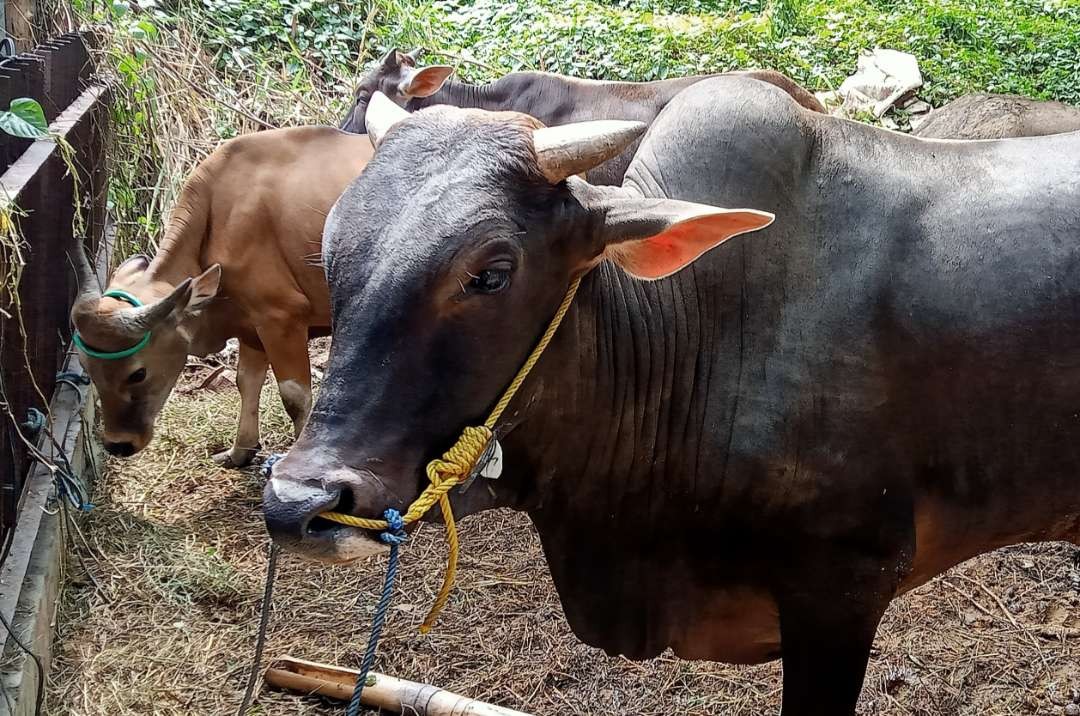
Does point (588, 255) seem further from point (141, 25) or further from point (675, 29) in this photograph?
point (675, 29)

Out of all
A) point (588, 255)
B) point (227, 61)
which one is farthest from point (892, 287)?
point (227, 61)

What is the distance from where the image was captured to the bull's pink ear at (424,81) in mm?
6441

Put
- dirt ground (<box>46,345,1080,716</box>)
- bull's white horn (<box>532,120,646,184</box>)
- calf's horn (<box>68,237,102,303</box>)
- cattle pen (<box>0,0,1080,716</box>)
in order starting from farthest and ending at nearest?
1. calf's horn (<box>68,237,102,303</box>)
2. dirt ground (<box>46,345,1080,716</box>)
3. cattle pen (<box>0,0,1080,716</box>)
4. bull's white horn (<box>532,120,646,184</box>)

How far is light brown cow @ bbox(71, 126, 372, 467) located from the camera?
557 centimetres

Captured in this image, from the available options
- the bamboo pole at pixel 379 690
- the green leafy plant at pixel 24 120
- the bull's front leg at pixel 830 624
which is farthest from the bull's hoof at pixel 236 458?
the bull's front leg at pixel 830 624

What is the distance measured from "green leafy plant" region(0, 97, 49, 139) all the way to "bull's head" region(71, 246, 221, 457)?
4.91 ft

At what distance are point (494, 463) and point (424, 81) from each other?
4.39 metres

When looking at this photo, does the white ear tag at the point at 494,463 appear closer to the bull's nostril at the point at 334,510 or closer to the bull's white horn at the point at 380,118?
the bull's nostril at the point at 334,510

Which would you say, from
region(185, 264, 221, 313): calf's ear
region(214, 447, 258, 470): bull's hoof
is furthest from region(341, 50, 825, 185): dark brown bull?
region(214, 447, 258, 470): bull's hoof

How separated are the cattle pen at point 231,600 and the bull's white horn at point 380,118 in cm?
148

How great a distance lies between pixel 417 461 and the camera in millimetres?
2453

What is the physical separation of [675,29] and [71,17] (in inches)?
256

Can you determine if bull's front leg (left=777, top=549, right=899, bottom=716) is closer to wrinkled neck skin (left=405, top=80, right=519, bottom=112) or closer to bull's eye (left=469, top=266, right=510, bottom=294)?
bull's eye (left=469, top=266, right=510, bottom=294)

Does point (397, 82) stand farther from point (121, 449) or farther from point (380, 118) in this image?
point (380, 118)
